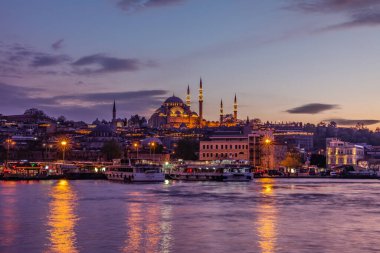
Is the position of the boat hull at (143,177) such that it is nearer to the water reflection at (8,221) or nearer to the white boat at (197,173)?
the white boat at (197,173)

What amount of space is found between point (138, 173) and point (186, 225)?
42.4m

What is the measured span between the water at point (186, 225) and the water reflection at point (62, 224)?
0.03 m

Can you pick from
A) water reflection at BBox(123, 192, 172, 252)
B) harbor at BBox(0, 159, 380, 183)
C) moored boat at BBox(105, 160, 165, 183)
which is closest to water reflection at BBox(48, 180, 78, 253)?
water reflection at BBox(123, 192, 172, 252)

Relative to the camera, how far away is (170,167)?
294 ft

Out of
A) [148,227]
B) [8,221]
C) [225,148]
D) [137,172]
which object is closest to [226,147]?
[225,148]

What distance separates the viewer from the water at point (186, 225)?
68.7 feet

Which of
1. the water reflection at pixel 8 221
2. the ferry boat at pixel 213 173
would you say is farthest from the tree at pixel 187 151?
the water reflection at pixel 8 221

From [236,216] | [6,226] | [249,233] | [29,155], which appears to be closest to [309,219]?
[236,216]

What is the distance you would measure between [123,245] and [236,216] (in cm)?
985

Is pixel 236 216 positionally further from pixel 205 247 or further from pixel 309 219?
pixel 205 247

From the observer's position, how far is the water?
20938 mm

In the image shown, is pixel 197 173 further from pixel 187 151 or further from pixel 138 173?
pixel 187 151

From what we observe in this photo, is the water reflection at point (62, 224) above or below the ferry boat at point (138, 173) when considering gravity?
below

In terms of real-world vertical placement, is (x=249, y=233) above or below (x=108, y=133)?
below
